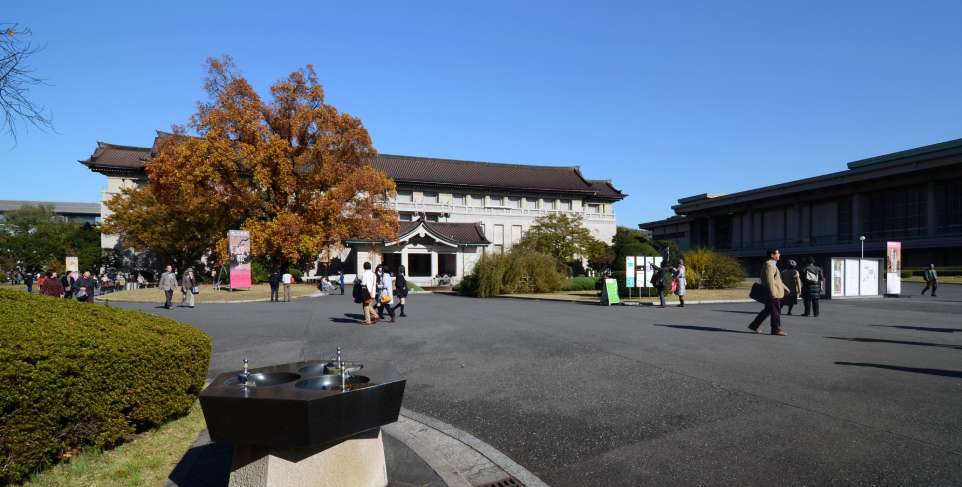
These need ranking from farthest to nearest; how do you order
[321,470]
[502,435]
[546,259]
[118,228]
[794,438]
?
[118,228] → [546,259] → [502,435] → [794,438] → [321,470]

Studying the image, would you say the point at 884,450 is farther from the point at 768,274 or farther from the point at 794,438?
the point at 768,274

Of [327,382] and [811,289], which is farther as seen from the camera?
[811,289]

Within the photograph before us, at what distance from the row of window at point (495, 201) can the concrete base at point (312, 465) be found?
5906 centimetres

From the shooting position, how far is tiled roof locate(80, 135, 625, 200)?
208ft

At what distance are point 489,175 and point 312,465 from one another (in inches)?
2517

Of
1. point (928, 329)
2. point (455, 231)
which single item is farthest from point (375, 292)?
point (455, 231)

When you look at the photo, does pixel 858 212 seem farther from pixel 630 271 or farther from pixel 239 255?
pixel 239 255

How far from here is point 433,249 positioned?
49.1 m

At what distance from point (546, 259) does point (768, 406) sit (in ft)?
87.3

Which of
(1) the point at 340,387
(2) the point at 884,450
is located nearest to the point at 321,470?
(1) the point at 340,387

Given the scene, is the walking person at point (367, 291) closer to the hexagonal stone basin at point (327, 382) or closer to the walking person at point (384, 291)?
the walking person at point (384, 291)

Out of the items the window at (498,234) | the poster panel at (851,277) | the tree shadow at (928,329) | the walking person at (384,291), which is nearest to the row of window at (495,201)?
the window at (498,234)

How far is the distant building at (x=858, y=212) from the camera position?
159ft

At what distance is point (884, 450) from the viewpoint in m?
4.55
